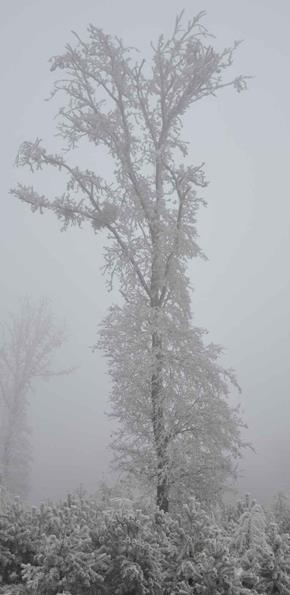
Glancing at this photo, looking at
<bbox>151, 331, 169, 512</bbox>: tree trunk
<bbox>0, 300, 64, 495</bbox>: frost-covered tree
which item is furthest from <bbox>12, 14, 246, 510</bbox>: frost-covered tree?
<bbox>0, 300, 64, 495</bbox>: frost-covered tree

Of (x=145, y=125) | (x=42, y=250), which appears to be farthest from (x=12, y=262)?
(x=145, y=125)

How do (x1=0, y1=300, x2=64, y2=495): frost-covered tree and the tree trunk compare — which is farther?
(x1=0, y1=300, x2=64, y2=495): frost-covered tree

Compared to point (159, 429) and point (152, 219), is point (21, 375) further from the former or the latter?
point (152, 219)

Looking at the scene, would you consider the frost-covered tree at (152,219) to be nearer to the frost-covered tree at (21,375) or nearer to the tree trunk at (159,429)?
the tree trunk at (159,429)

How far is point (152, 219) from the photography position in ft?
30.1

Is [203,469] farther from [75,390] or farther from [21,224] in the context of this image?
[21,224]

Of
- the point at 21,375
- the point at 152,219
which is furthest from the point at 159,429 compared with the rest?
the point at 21,375

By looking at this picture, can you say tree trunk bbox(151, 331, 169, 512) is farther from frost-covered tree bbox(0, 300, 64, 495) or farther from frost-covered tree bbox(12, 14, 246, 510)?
frost-covered tree bbox(0, 300, 64, 495)

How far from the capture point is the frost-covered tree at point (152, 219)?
8305 mm

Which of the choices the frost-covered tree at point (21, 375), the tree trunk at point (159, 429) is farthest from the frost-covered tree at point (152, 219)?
the frost-covered tree at point (21, 375)

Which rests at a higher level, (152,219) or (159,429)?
(152,219)

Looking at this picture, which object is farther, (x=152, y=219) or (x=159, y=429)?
(x=152, y=219)

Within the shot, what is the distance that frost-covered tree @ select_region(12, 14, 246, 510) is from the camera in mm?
8305

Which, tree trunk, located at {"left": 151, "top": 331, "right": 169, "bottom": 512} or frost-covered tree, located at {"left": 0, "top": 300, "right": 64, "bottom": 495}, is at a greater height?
frost-covered tree, located at {"left": 0, "top": 300, "right": 64, "bottom": 495}
